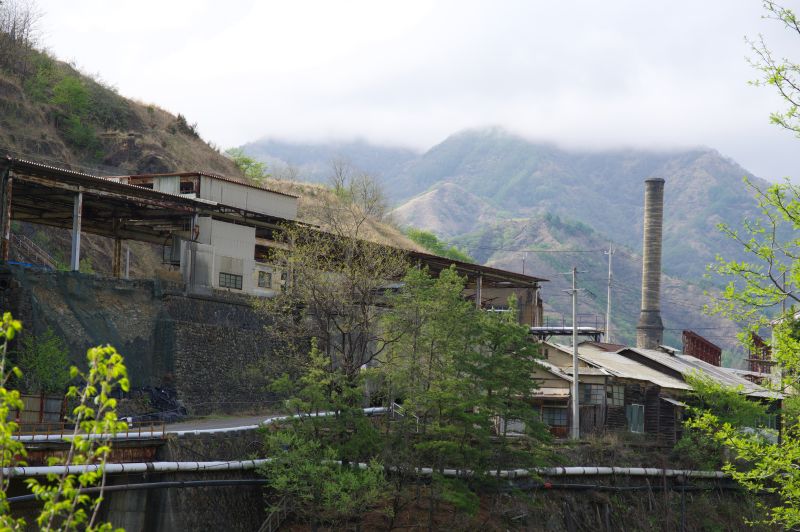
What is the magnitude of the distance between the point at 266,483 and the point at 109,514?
6057 mm

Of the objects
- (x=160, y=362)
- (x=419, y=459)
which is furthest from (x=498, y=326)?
(x=160, y=362)

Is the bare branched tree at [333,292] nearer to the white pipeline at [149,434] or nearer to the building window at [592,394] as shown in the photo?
the white pipeline at [149,434]

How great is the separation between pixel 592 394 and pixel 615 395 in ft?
5.34

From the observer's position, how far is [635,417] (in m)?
53.7

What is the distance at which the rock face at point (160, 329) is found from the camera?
3938 cm

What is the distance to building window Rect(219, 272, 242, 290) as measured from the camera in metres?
48.8

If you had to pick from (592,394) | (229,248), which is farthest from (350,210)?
(592,394)

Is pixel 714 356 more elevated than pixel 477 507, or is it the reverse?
pixel 714 356

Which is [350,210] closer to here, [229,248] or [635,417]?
[229,248]

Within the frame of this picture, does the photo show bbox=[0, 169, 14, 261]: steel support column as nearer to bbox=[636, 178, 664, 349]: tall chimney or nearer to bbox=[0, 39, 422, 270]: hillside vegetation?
bbox=[0, 39, 422, 270]: hillside vegetation

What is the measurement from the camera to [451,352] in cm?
3875

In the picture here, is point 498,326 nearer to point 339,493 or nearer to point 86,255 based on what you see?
point 339,493

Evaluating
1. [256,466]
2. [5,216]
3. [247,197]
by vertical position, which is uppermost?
[247,197]

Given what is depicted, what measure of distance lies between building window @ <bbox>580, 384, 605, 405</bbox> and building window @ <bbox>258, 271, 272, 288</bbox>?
17231 millimetres
